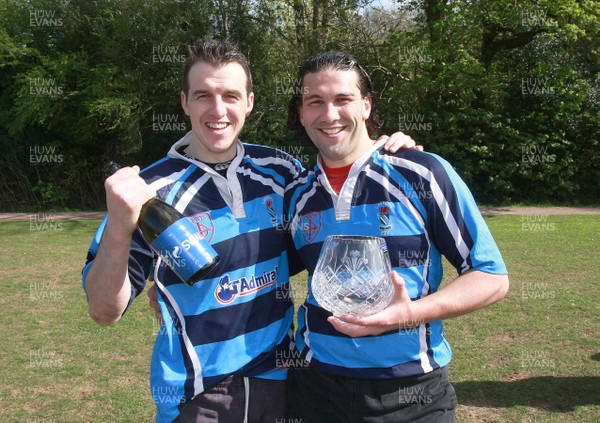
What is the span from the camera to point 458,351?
639 centimetres

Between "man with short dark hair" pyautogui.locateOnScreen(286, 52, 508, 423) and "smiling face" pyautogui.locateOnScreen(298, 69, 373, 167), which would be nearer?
"man with short dark hair" pyautogui.locateOnScreen(286, 52, 508, 423)

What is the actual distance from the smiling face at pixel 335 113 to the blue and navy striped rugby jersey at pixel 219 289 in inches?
16.0

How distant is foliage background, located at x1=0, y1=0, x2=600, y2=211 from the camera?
1925cm

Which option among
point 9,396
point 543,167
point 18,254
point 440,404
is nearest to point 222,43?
point 440,404

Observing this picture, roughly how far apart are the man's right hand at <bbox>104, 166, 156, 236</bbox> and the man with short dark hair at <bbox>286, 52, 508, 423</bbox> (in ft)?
2.60

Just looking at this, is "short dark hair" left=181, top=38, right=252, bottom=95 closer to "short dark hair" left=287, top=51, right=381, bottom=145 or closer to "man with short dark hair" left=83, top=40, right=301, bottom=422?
"man with short dark hair" left=83, top=40, right=301, bottom=422

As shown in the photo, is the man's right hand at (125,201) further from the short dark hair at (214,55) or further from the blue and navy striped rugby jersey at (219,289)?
the short dark hair at (214,55)

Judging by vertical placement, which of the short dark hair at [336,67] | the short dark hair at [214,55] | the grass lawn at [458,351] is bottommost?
the grass lawn at [458,351]

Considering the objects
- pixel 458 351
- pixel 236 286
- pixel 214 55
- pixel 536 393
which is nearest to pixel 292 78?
pixel 458 351

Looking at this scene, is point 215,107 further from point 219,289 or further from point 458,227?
point 458,227

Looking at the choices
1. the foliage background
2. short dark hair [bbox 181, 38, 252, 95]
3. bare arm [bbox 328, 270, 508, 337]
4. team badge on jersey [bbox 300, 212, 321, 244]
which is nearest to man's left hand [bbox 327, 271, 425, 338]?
bare arm [bbox 328, 270, 508, 337]

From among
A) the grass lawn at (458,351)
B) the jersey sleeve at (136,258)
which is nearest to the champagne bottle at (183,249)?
the jersey sleeve at (136,258)

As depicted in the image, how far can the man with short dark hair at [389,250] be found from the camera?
94.3 inches

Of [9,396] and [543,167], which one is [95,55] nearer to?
[543,167]
